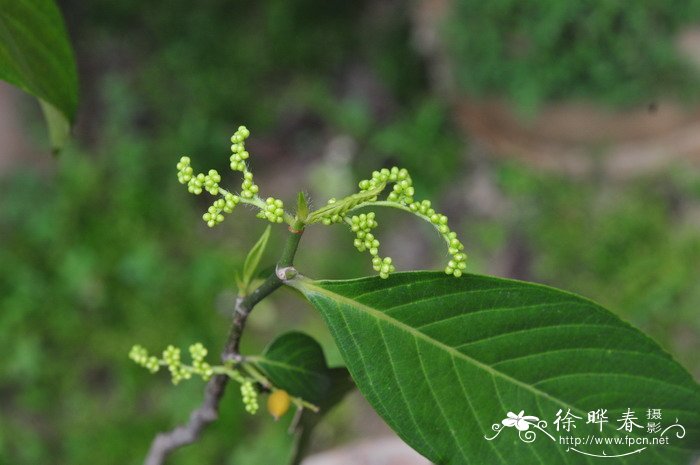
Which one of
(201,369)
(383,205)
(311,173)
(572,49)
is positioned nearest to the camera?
(383,205)

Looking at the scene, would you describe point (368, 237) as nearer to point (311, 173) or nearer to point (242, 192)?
point (242, 192)

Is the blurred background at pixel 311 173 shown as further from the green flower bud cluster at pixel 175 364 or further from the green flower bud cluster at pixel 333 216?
the green flower bud cluster at pixel 333 216

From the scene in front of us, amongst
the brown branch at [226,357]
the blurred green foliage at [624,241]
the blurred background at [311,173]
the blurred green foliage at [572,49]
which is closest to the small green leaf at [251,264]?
the brown branch at [226,357]

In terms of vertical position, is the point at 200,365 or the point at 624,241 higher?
the point at 624,241

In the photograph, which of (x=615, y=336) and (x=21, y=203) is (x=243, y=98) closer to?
(x=21, y=203)

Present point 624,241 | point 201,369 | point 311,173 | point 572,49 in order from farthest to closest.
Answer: point 311,173 → point 624,241 → point 572,49 → point 201,369

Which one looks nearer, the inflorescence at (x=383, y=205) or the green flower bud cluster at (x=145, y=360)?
the inflorescence at (x=383, y=205)

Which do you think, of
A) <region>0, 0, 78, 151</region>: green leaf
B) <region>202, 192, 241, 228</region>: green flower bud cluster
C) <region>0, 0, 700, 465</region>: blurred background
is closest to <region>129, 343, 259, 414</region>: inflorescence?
<region>202, 192, 241, 228</region>: green flower bud cluster

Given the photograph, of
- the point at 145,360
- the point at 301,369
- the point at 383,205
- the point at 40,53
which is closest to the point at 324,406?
the point at 301,369
